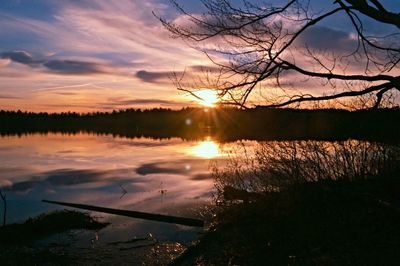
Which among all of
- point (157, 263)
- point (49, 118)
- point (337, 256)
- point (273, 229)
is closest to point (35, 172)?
point (157, 263)

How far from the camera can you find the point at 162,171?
23.9 meters

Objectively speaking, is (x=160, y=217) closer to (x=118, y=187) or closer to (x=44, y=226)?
(x=44, y=226)

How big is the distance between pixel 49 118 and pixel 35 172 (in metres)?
133

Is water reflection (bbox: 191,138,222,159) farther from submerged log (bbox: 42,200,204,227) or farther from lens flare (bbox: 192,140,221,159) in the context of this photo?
submerged log (bbox: 42,200,204,227)

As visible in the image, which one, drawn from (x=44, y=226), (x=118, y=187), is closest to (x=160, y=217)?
(x=44, y=226)

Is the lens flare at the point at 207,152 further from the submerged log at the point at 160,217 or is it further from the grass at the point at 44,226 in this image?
the grass at the point at 44,226

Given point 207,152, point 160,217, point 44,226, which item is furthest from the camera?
point 207,152

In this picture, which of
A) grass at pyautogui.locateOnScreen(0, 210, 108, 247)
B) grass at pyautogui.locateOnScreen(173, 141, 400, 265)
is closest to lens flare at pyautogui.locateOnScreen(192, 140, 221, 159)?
grass at pyautogui.locateOnScreen(0, 210, 108, 247)

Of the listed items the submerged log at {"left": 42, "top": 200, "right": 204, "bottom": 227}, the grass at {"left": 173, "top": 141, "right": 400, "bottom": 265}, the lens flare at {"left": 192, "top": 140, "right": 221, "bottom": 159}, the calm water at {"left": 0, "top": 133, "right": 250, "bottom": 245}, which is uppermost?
the grass at {"left": 173, "top": 141, "right": 400, "bottom": 265}

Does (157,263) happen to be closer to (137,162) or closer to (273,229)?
(273,229)

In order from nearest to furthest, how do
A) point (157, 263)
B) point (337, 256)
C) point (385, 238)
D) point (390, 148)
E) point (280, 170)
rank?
point (337, 256) < point (385, 238) < point (157, 263) < point (280, 170) < point (390, 148)

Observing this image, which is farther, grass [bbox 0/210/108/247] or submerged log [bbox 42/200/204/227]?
submerged log [bbox 42/200/204/227]

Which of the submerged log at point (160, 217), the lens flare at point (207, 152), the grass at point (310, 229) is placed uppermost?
the grass at point (310, 229)

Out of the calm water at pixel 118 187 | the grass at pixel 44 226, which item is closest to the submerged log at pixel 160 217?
the calm water at pixel 118 187
